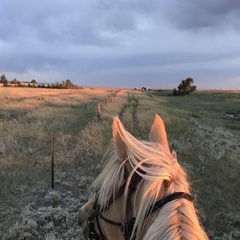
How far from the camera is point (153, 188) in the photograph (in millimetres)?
1716

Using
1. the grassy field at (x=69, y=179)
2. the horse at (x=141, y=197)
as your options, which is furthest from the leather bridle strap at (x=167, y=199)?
the grassy field at (x=69, y=179)

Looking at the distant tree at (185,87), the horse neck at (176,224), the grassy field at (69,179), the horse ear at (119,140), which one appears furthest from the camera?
the distant tree at (185,87)

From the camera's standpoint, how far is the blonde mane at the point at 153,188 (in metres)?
1.50

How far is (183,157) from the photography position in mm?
10523

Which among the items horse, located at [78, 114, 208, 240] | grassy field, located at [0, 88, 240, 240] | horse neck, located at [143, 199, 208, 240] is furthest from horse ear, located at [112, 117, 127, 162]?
grassy field, located at [0, 88, 240, 240]

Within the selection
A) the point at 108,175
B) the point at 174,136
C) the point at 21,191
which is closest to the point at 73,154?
the point at 21,191

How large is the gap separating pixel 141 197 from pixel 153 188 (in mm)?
113

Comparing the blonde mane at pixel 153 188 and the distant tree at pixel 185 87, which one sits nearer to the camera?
the blonde mane at pixel 153 188

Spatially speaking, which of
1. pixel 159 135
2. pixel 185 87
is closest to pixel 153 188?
pixel 159 135

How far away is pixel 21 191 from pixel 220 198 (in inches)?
174

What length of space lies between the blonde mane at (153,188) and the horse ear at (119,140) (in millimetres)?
11

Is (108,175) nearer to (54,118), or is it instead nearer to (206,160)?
(206,160)

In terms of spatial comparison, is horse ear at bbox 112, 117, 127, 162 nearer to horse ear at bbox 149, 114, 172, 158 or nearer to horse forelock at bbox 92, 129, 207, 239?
horse forelock at bbox 92, 129, 207, 239

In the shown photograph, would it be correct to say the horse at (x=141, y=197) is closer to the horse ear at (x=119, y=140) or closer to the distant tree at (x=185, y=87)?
the horse ear at (x=119, y=140)
